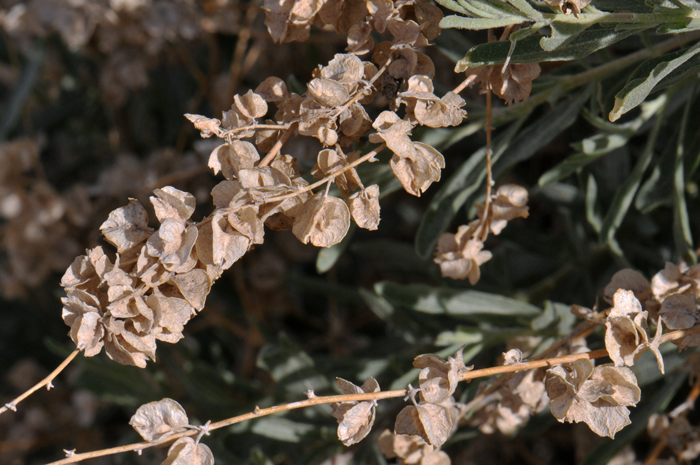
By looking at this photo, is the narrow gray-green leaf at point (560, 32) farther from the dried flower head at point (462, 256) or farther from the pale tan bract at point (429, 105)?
the dried flower head at point (462, 256)

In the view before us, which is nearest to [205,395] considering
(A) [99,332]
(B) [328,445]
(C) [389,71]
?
(B) [328,445]

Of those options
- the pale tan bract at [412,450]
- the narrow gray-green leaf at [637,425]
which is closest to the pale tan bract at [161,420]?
the pale tan bract at [412,450]

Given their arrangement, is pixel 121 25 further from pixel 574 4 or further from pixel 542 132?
pixel 574 4

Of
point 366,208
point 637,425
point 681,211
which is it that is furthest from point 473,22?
point 637,425

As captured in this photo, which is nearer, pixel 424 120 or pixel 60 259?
pixel 424 120

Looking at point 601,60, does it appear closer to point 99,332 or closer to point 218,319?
point 99,332

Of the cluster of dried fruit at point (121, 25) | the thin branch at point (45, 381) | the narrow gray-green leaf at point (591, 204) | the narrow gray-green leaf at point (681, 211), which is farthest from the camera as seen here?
the cluster of dried fruit at point (121, 25)

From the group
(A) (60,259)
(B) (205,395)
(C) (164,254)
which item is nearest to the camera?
(C) (164,254)
